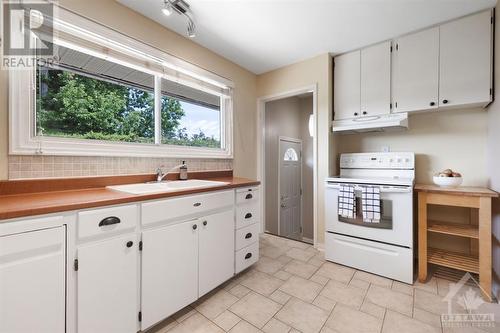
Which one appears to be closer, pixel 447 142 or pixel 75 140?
pixel 75 140

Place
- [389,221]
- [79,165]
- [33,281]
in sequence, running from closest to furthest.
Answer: [33,281]
[79,165]
[389,221]

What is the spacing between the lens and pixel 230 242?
201 centimetres

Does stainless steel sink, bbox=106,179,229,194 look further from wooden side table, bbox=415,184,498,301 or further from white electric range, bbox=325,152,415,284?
wooden side table, bbox=415,184,498,301

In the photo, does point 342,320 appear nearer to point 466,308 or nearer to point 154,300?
point 466,308

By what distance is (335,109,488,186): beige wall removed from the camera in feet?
7.30

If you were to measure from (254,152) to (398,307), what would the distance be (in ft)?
7.97

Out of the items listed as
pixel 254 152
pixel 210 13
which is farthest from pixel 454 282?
pixel 210 13

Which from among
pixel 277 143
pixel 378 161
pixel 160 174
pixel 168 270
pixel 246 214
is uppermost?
pixel 277 143

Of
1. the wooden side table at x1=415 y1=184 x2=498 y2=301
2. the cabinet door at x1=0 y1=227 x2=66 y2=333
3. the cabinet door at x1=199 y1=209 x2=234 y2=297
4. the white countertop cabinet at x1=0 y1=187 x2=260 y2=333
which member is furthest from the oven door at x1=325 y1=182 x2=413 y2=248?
the cabinet door at x1=0 y1=227 x2=66 y2=333

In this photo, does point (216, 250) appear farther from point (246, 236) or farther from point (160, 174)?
point (160, 174)

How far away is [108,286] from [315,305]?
4.96 ft

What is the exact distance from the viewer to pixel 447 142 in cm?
237

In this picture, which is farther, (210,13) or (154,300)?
(210,13)

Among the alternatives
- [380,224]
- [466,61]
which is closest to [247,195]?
[380,224]
